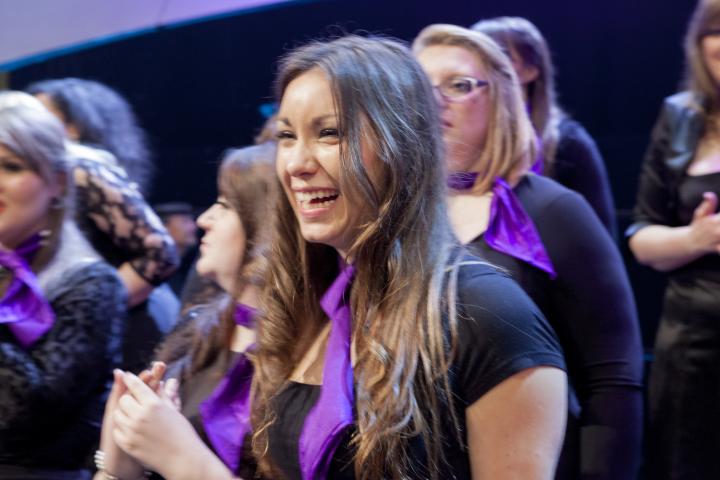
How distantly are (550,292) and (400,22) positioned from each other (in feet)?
9.04

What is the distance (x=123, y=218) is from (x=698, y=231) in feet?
5.28

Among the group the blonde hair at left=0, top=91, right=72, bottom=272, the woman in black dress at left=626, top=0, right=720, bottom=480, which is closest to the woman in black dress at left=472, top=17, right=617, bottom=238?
Result: the woman in black dress at left=626, top=0, right=720, bottom=480

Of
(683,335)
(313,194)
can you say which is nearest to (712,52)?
(683,335)

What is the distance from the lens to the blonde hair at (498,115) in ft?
7.19

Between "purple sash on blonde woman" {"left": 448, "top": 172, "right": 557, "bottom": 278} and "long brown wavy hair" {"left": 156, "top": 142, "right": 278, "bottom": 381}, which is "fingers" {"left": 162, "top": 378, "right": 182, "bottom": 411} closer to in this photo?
"long brown wavy hair" {"left": 156, "top": 142, "right": 278, "bottom": 381}

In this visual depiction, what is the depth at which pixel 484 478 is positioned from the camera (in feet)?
4.80

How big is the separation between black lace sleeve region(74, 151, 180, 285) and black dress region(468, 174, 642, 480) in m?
1.21

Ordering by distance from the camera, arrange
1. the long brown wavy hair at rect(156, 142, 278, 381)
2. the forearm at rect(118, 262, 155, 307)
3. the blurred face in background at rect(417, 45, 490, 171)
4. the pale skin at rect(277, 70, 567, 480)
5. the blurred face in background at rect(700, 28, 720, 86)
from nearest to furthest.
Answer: the pale skin at rect(277, 70, 567, 480) < the long brown wavy hair at rect(156, 142, 278, 381) < the blurred face in background at rect(417, 45, 490, 171) < the blurred face in background at rect(700, 28, 720, 86) < the forearm at rect(118, 262, 155, 307)

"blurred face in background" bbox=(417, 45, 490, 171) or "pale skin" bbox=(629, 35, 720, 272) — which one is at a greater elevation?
"blurred face in background" bbox=(417, 45, 490, 171)

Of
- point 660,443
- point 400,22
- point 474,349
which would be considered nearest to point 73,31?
point 400,22

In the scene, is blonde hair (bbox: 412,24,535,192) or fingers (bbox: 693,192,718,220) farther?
fingers (bbox: 693,192,718,220)

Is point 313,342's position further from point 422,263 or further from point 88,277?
point 88,277

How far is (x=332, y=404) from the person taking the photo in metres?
1.50

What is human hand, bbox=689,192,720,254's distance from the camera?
228 centimetres
